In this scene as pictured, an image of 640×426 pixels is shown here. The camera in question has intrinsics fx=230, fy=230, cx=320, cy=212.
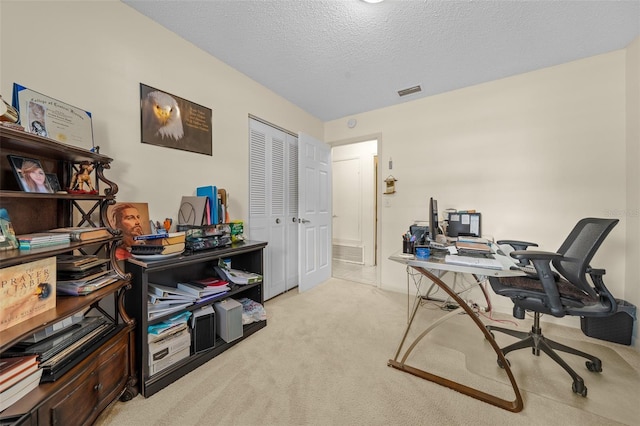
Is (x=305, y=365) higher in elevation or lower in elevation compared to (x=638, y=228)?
lower

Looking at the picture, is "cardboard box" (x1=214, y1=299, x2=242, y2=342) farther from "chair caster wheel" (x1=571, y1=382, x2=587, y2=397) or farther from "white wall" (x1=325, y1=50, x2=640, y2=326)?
"chair caster wheel" (x1=571, y1=382, x2=587, y2=397)

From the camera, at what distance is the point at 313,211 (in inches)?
128

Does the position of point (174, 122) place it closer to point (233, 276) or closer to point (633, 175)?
point (233, 276)

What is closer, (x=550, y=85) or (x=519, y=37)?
(x=519, y=37)

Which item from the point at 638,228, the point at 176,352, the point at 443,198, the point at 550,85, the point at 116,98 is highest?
the point at 550,85

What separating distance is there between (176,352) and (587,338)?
332 centimetres

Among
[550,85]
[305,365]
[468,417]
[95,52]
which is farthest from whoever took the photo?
[550,85]

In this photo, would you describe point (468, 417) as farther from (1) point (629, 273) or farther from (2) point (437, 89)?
(2) point (437, 89)

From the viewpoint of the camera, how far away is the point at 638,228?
189 cm

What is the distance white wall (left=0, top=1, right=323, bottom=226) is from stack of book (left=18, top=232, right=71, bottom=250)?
59 cm

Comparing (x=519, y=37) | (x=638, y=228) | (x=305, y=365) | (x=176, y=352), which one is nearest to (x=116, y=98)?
(x=176, y=352)

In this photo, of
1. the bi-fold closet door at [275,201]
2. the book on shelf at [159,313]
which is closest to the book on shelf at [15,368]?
the book on shelf at [159,313]

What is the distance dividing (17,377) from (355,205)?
441 centimetres

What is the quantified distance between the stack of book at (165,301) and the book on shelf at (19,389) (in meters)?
0.49
